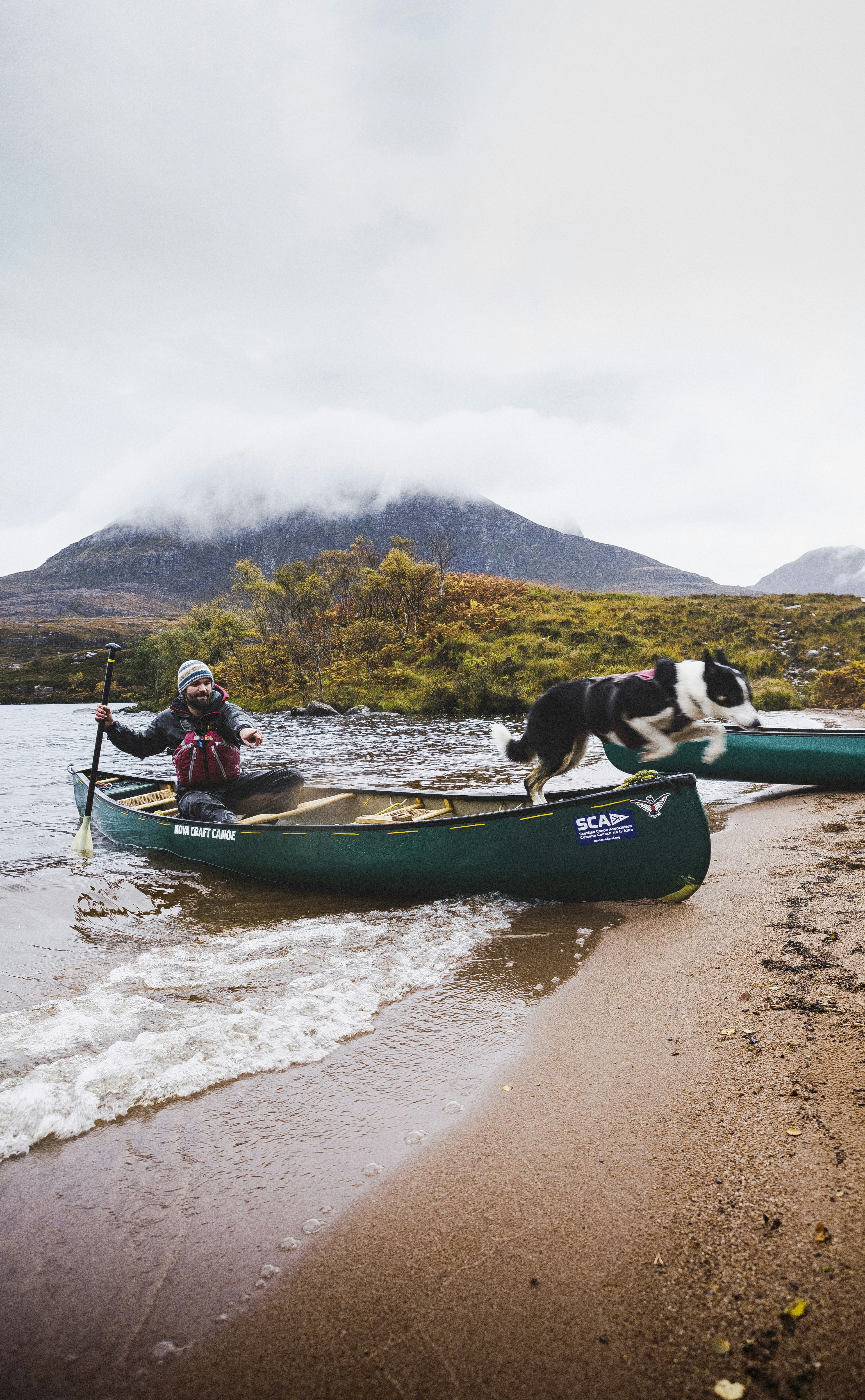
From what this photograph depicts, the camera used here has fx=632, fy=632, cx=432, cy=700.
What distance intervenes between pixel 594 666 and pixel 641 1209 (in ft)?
78.6

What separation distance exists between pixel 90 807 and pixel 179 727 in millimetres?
1973

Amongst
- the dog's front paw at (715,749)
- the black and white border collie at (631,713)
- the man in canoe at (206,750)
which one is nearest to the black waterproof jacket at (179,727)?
the man in canoe at (206,750)

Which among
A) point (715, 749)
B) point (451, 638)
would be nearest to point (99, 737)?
point (715, 749)

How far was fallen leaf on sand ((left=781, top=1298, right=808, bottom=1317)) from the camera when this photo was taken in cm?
168

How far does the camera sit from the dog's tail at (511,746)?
262 inches

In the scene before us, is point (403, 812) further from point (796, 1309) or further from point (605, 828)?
point (796, 1309)

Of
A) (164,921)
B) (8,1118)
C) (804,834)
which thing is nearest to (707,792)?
(804,834)

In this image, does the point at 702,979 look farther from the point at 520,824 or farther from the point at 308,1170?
the point at 308,1170

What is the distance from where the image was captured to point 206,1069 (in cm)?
337

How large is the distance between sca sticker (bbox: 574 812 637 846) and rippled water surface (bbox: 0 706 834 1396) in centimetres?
67

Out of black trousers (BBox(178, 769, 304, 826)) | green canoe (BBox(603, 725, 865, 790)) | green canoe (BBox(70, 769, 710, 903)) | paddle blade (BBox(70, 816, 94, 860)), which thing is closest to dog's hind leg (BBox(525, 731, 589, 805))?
green canoe (BBox(70, 769, 710, 903))

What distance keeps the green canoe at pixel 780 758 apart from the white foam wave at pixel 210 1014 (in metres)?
4.87

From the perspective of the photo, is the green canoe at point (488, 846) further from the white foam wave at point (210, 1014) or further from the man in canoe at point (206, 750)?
the white foam wave at point (210, 1014)

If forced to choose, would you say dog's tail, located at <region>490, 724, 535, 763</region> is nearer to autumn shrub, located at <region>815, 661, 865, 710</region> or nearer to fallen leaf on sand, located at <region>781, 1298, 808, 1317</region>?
fallen leaf on sand, located at <region>781, 1298, 808, 1317</region>
